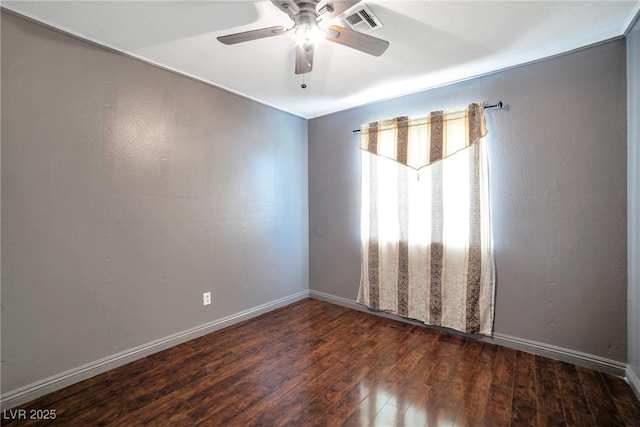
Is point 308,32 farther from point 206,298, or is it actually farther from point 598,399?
point 598,399

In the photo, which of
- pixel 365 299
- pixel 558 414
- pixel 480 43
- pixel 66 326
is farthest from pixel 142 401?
pixel 480 43

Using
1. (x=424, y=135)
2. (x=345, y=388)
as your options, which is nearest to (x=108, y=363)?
(x=345, y=388)

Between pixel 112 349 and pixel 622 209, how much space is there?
12.3 feet

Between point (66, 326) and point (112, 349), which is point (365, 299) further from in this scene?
point (66, 326)

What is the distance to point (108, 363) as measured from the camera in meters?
2.05

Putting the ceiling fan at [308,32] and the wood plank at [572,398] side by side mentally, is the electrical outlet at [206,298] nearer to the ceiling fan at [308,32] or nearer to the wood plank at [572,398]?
the ceiling fan at [308,32]

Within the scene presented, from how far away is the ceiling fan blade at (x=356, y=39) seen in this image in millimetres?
1535

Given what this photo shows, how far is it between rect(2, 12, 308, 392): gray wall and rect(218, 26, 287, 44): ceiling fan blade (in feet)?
3.64

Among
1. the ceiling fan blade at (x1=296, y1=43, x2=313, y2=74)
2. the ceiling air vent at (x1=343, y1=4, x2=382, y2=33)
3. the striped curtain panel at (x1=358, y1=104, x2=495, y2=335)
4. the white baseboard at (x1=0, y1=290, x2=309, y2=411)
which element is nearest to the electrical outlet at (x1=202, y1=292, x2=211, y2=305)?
the white baseboard at (x1=0, y1=290, x2=309, y2=411)

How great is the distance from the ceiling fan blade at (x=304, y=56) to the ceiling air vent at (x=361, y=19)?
0.96ft

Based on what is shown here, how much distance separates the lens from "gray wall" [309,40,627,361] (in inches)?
78.1

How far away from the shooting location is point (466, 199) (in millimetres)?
2529

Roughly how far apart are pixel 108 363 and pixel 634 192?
12.3 ft

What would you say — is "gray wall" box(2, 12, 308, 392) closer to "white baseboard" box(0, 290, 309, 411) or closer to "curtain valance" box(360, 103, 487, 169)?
"white baseboard" box(0, 290, 309, 411)
